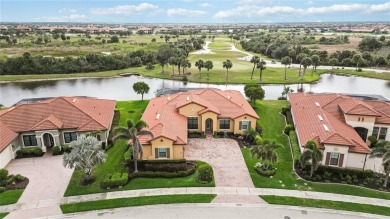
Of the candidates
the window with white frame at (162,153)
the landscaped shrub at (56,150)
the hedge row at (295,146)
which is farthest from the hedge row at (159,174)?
the hedge row at (295,146)

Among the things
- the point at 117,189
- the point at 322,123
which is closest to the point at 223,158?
the point at 117,189

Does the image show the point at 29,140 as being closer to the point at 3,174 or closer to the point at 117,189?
the point at 3,174

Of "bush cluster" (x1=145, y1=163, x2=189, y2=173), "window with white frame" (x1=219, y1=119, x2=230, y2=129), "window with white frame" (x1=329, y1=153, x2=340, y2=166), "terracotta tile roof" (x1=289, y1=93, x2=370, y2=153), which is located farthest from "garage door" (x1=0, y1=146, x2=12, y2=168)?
"window with white frame" (x1=329, y1=153, x2=340, y2=166)

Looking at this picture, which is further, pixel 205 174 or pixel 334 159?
pixel 334 159

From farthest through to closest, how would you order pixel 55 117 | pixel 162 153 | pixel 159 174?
pixel 55 117 < pixel 162 153 < pixel 159 174

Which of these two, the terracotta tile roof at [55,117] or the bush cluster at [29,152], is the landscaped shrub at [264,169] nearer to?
the terracotta tile roof at [55,117]

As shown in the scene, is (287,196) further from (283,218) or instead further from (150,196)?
(150,196)
